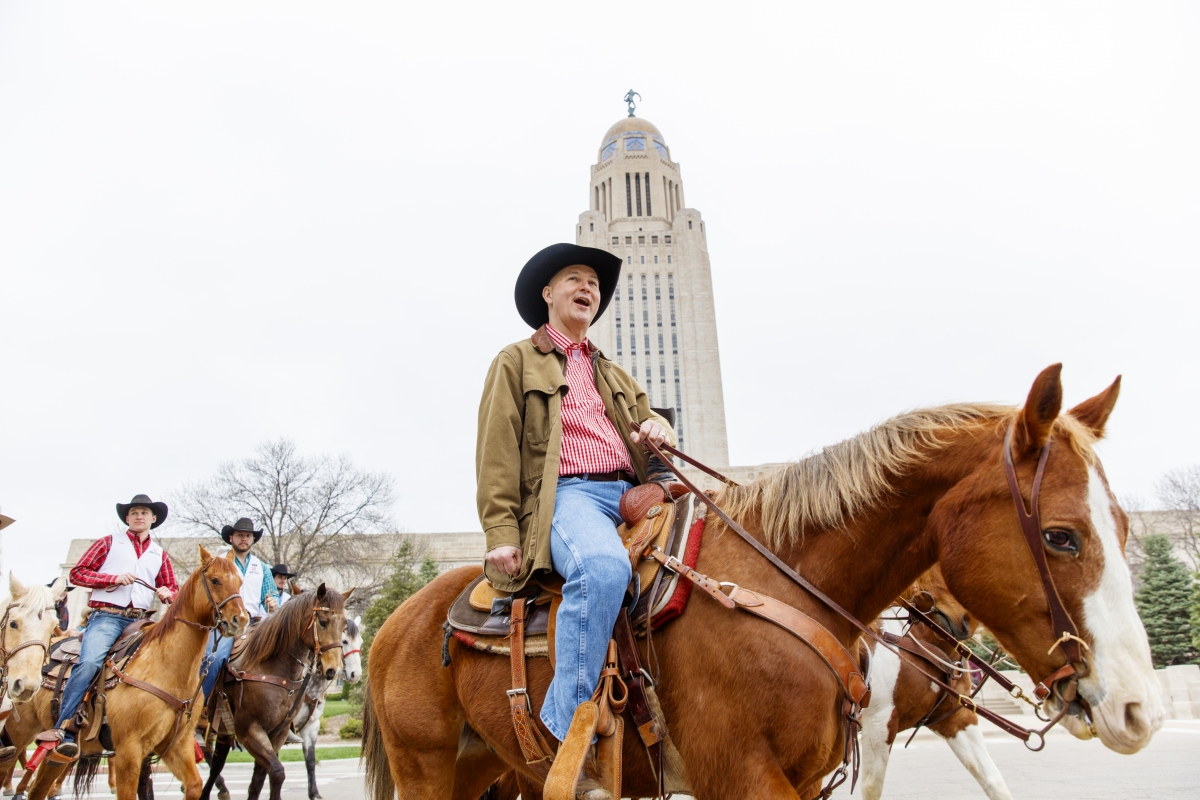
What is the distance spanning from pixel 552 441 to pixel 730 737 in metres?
1.37

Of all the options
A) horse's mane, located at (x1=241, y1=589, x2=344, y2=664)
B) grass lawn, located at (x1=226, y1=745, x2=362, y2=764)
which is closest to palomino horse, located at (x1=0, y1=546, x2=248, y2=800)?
horse's mane, located at (x1=241, y1=589, x2=344, y2=664)

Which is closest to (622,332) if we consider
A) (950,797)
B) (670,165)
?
(670,165)

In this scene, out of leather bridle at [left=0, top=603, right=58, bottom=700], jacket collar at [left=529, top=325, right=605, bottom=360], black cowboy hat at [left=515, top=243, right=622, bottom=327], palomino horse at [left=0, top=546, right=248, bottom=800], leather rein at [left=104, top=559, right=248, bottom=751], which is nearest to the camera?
jacket collar at [left=529, top=325, right=605, bottom=360]

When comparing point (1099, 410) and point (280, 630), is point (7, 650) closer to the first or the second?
point (280, 630)

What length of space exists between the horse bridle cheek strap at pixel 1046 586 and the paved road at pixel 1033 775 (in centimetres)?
636

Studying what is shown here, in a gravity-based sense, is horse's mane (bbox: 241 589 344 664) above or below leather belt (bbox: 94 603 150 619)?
below

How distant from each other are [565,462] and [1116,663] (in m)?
2.08

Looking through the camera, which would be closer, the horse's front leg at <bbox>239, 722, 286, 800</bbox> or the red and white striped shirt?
the red and white striped shirt

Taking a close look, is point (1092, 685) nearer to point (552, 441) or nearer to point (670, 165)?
point (552, 441)

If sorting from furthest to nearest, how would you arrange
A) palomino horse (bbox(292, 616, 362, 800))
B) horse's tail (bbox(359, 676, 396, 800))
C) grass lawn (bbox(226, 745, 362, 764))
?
grass lawn (bbox(226, 745, 362, 764)) → palomino horse (bbox(292, 616, 362, 800)) → horse's tail (bbox(359, 676, 396, 800))

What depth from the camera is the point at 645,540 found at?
9.80 ft

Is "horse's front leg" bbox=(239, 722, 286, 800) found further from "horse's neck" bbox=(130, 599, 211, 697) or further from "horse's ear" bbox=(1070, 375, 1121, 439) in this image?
"horse's ear" bbox=(1070, 375, 1121, 439)

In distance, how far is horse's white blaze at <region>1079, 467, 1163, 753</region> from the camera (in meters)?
2.03

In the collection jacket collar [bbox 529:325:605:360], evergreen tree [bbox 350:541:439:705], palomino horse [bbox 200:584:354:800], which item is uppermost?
jacket collar [bbox 529:325:605:360]
